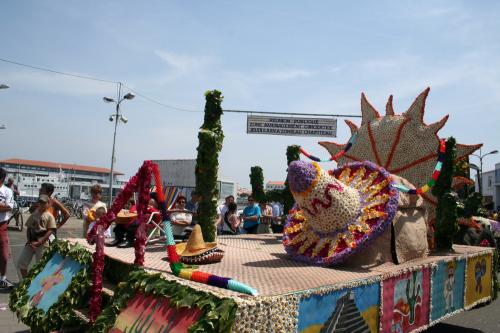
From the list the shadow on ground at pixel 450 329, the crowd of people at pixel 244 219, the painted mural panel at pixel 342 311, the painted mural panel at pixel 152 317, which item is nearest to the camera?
the painted mural panel at pixel 152 317

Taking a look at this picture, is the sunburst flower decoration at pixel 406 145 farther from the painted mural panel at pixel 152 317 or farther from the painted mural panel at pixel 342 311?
the painted mural panel at pixel 152 317

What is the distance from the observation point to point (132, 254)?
4.36 m

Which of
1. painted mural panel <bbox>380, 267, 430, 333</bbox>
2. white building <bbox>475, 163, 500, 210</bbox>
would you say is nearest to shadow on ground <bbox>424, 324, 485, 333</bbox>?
painted mural panel <bbox>380, 267, 430, 333</bbox>

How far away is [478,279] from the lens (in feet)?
18.6

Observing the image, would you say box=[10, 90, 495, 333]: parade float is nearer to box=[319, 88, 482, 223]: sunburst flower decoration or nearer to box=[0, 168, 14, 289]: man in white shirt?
box=[319, 88, 482, 223]: sunburst flower decoration

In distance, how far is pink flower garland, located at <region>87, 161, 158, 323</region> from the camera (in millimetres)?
3609

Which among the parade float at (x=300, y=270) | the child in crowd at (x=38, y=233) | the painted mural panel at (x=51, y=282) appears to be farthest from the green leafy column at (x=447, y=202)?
the child in crowd at (x=38, y=233)

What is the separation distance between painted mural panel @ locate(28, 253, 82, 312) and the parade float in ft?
0.04

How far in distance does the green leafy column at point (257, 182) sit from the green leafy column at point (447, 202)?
2994 mm

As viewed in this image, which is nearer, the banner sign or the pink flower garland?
the pink flower garland

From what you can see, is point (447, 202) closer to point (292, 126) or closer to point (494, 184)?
point (292, 126)

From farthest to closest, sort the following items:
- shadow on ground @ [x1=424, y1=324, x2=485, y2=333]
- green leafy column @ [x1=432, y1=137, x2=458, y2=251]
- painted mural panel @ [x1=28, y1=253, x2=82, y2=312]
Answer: shadow on ground @ [x1=424, y1=324, x2=485, y2=333], green leafy column @ [x1=432, y1=137, x2=458, y2=251], painted mural panel @ [x1=28, y1=253, x2=82, y2=312]

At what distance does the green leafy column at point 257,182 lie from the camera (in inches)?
307

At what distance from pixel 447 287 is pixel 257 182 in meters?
3.71
